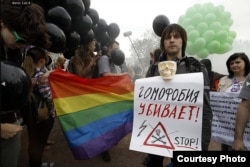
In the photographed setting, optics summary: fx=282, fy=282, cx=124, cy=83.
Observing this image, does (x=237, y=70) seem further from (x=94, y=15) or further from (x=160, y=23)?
(x=94, y=15)

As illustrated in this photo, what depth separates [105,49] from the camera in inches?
259

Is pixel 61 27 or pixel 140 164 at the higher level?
pixel 61 27

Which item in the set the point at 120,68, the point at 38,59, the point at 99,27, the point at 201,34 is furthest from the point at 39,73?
the point at 201,34

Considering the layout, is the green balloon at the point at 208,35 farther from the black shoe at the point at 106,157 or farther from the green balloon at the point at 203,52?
the black shoe at the point at 106,157

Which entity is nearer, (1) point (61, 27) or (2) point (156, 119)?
(2) point (156, 119)

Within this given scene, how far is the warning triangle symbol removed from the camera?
2.45 metres

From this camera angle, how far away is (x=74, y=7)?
164 inches

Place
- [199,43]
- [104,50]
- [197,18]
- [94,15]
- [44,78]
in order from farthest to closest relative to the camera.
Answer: [197,18]
[199,43]
[104,50]
[94,15]
[44,78]

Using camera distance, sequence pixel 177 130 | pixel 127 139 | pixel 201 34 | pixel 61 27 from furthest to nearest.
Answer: pixel 201 34, pixel 127 139, pixel 61 27, pixel 177 130

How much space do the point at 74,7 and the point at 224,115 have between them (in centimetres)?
257

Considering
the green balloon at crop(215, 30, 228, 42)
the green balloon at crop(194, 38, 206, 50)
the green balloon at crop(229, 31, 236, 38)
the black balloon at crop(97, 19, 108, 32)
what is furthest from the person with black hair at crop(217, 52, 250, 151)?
the green balloon at crop(229, 31, 236, 38)

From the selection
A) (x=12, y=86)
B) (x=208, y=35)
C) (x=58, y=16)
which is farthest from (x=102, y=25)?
(x=12, y=86)

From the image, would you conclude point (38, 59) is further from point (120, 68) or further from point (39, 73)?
point (120, 68)

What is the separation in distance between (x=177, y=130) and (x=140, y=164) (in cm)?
195
